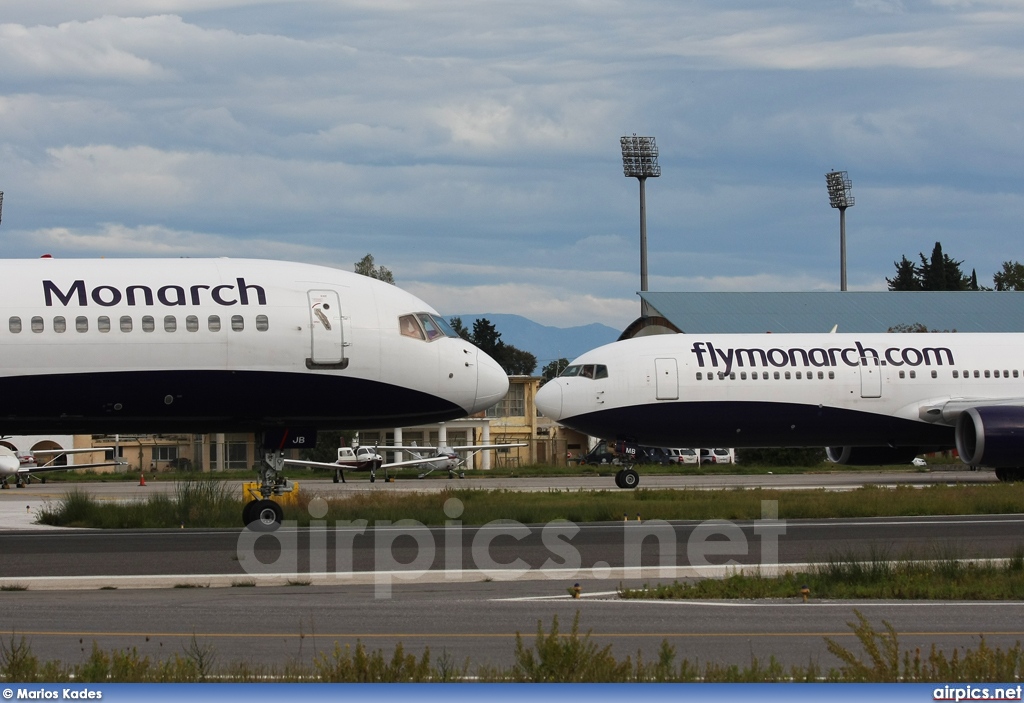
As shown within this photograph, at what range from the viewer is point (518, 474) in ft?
192

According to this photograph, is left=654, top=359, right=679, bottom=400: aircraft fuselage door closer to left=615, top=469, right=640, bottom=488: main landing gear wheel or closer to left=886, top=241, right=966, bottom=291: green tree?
left=615, top=469, right=640, bottom=488: main landing gear wheel

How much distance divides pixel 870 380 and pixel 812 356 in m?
2.03

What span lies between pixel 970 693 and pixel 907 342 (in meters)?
33.9

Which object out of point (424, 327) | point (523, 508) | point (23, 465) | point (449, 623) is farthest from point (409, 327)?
point (23, 465)

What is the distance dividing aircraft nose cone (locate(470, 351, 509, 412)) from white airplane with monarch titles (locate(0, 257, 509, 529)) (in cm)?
8

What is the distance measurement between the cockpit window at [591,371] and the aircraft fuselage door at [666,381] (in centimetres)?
166

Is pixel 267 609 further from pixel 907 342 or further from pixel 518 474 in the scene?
pixel 518 474

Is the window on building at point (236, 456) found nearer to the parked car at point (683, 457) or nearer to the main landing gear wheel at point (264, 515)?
the parked car at point (683, 457)

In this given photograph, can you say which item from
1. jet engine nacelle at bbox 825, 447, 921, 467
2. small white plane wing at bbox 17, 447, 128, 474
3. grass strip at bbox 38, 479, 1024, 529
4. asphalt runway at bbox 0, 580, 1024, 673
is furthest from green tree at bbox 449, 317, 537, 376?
asphalt runway at bbox 0, 580, 1024, 673

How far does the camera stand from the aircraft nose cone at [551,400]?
3825 centimetres

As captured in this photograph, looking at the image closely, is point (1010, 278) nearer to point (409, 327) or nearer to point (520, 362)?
point (520, 362)

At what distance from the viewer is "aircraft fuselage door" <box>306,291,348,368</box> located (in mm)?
22859

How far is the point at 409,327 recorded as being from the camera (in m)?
Result: 23.9

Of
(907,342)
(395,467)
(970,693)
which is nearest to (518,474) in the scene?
(395,467)
